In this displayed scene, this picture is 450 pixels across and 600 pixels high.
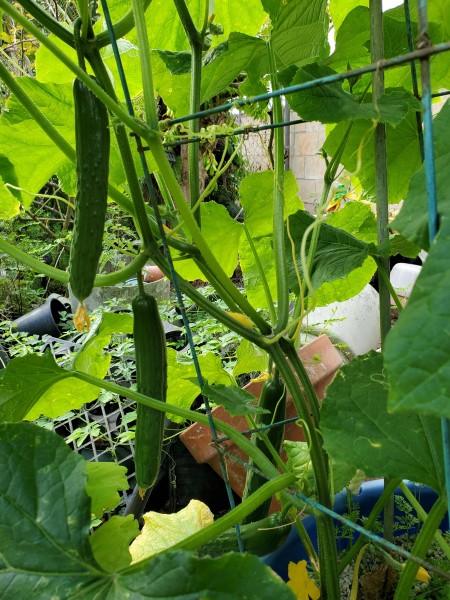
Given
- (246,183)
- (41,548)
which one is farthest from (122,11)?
(41,548)

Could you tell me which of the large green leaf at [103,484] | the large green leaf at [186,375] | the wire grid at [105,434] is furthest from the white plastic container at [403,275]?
the large green leaf at [103,484]

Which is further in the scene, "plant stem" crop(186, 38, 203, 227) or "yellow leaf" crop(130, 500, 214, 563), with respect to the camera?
"yellow leaf" crop(130, 500, 214, 563)

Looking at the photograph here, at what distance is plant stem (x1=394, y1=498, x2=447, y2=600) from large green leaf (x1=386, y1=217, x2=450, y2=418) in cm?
31

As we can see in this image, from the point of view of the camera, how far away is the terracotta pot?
4.24ft

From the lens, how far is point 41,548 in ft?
1.62

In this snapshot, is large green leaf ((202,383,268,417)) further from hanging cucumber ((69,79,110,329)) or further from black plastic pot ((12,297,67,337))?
black plastic pot ((12,297,67,337))

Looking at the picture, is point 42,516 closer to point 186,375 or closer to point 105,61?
point 186,375

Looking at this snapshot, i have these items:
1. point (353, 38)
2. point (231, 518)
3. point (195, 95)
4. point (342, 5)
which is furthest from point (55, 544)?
point (342, 5)

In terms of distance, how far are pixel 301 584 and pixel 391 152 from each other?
0.72m

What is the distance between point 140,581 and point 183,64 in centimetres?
65

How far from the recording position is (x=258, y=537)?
75 cm

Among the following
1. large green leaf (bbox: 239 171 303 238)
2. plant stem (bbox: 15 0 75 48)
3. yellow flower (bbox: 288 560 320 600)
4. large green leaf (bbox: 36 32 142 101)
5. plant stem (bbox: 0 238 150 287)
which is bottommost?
yellow flower (bbox: 288 560 320 600)

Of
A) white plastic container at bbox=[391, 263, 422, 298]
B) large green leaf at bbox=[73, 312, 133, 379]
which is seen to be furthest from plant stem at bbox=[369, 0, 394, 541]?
white plastic container at bbox=[391, 263, 422, 298]

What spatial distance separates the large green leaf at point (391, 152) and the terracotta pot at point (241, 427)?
0.42m
